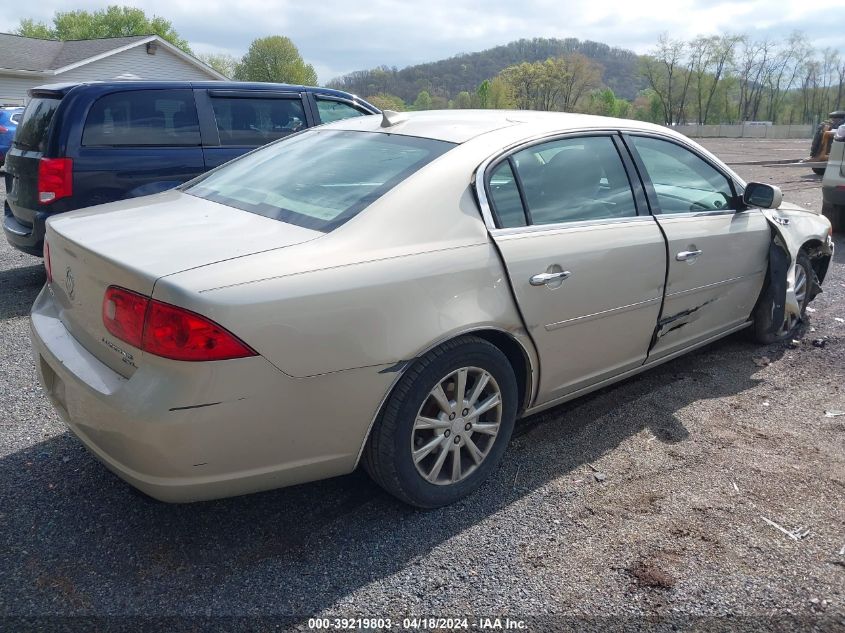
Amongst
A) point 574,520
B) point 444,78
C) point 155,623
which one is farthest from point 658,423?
point 444,78

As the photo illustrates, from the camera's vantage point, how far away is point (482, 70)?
12306 cm

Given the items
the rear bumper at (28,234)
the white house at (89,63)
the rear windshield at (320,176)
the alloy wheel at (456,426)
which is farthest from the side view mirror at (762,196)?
the white house at (89,63)

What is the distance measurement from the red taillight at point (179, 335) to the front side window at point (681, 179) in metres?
2.46

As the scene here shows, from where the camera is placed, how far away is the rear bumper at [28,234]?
17.7 ft

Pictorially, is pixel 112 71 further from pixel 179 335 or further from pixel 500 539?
pixel 500 539

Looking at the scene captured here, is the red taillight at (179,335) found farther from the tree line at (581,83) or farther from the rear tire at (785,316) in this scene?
the tree line at (581,83)

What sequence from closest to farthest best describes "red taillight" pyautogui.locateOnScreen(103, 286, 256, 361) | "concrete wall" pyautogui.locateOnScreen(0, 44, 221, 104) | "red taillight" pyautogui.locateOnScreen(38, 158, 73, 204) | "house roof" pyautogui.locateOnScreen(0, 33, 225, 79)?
"red taillight" pyautogui.locateOnScreen(103, 286, 256, 361), "red taillight" pyautogui.locateOnScreen(38, 158, 73, 204), "house roof" pyautogui.locateOnScreen(0, 33, 225, 79), "concrete wall" pyautogui.locateOnScreen(0, 44, 221, 104)

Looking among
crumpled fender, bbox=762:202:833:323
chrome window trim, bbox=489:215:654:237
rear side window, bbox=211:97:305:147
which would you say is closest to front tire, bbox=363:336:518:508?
chrome window trim, bbox=489:215:654:237

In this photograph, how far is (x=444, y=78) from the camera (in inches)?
4668

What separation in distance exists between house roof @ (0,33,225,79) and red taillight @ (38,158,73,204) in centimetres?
3166

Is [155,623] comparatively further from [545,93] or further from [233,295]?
[545,93]

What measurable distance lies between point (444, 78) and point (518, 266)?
123 meters

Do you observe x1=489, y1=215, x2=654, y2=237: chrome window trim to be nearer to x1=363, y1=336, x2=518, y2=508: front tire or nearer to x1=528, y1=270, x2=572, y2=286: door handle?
x1=528, y1=270, x2=572, y2=286: door handle

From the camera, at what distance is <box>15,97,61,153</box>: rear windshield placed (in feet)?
18.4
